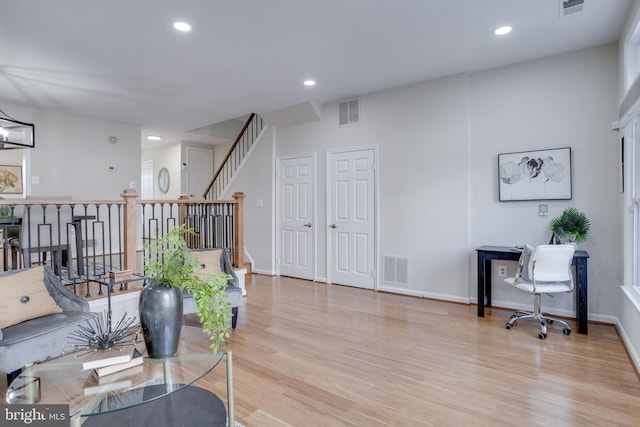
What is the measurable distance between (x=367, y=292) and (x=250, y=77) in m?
3.26

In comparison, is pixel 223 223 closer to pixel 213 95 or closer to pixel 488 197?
pixel 213 95

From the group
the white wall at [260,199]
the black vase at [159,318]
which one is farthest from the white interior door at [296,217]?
the black vase at [159,318]

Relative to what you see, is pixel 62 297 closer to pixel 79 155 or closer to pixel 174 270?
pixel 174 270

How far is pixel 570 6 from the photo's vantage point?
2.87 metres

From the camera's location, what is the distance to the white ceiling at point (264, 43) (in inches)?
113

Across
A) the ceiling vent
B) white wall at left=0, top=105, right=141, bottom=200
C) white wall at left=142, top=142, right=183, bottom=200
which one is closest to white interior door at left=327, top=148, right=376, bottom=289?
the ceiling vent

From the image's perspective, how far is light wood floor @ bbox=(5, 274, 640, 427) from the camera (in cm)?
206

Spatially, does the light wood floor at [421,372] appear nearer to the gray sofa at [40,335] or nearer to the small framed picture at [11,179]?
the gray sofa at [40,335]

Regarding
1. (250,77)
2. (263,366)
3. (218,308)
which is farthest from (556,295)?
(250,77)

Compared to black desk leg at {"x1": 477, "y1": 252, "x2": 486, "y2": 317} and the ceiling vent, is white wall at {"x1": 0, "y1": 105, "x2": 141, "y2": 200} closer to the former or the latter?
black desk leg at {"x1": 477, "y1": 252, "x2": 486, "y2": 317}

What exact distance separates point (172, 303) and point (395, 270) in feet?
11.7

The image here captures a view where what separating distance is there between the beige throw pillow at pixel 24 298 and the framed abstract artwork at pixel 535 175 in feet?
14.7

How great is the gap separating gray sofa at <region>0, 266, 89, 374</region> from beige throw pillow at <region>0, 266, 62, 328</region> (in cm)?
4

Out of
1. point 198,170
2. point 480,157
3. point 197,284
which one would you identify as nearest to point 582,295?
point 480,157
